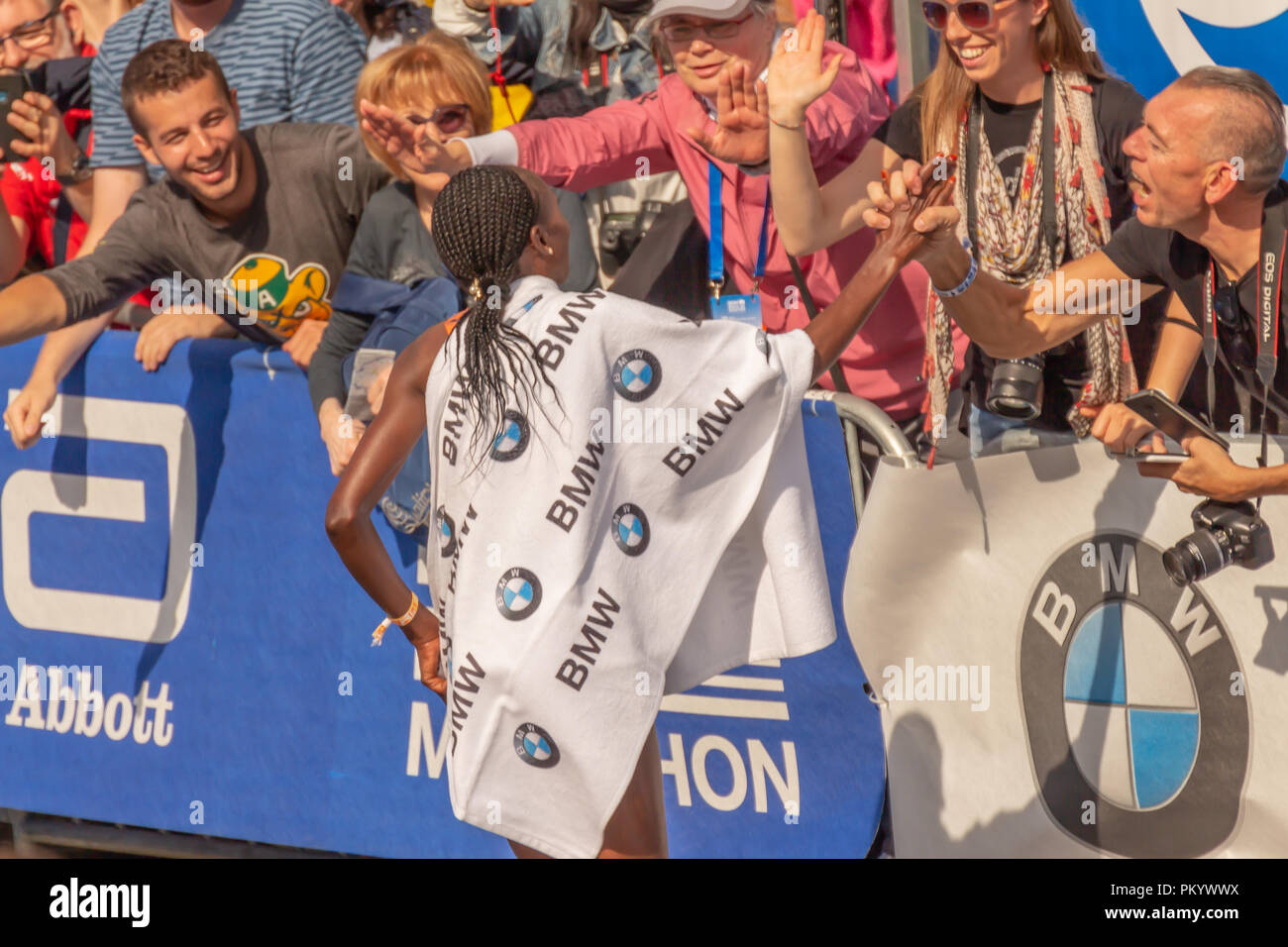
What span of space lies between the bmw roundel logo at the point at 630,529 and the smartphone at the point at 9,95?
3.09 m

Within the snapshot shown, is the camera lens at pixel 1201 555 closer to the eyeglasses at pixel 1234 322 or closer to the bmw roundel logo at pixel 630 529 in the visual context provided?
the eyeglasses at pixel 1234 322

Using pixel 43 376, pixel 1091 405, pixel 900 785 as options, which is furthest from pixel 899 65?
pixel 43 376

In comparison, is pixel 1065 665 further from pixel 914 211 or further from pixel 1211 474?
pixel 914 211

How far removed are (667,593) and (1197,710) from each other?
1164 millimetres

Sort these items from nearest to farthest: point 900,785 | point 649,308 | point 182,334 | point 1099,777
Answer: point 649,308
point 1099,777
point 900,785
point 182,334

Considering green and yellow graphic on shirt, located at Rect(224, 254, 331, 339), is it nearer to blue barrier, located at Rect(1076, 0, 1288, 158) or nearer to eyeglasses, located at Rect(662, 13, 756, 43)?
eyeglasses, located at Rect(662, 13, 756, 43)

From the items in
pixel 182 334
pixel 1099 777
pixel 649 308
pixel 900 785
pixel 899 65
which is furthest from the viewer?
pixel 182 334

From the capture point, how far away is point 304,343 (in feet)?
15.8

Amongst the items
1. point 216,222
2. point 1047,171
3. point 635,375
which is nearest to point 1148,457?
point 1047,171

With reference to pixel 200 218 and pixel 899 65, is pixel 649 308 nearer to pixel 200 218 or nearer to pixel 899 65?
pixel 899 65

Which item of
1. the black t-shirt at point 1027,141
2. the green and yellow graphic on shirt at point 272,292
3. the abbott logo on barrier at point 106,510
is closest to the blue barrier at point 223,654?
the abbott logo on barrier at point 106,510

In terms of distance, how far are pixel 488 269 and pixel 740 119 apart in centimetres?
110

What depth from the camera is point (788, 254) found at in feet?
13.9

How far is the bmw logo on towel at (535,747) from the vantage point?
330cm
